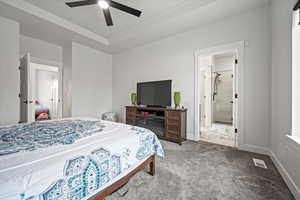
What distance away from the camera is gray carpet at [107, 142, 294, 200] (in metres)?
1.30

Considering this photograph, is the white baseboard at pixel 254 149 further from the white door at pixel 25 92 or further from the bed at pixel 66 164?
the white door at pixel 25 92

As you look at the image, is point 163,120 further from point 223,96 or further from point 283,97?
point 223,96

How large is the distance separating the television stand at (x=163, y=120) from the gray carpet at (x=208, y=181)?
65cm

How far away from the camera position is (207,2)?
86.0 inches

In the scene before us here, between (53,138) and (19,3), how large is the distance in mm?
2818

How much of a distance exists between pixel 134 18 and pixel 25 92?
3.11m

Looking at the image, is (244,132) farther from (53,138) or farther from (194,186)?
(53,138)

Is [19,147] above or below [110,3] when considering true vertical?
below

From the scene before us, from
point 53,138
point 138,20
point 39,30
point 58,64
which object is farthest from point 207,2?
point 58,64

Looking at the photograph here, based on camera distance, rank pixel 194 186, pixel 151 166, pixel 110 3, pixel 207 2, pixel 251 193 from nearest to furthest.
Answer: pixel 251 193 → pixel 194 186 → pixel 151 166 → pixel 110 3 → pixel 207 2

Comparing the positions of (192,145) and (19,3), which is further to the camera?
(192,145)

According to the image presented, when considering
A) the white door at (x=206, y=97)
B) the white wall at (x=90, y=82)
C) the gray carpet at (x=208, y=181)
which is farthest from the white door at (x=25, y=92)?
the white door at (x=206, y=97)

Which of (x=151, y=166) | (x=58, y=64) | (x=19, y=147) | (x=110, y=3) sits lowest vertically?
(x=151, y=166)

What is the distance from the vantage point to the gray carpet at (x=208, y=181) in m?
1.30
